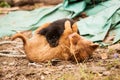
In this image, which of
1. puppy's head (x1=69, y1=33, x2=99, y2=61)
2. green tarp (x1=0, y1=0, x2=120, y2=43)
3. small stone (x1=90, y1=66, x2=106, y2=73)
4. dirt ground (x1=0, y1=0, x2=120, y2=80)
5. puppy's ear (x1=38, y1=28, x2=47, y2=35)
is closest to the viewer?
A: dirt ground (x1=0, y1=0, x2=120, y2=80)

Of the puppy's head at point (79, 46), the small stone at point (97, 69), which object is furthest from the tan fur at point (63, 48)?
the small stone at point (97, 69)

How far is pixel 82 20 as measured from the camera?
6621 millimetres

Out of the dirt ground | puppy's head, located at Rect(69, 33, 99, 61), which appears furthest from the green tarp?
puppy's head, located at Rect(69, 33, 99, 61)

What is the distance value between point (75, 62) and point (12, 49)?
1.39m

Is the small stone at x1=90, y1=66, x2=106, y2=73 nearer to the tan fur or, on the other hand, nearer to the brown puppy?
the tan fur

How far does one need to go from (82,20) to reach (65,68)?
2.27m

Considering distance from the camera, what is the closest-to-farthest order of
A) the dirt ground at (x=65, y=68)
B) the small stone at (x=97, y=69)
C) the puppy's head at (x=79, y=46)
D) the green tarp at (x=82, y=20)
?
the dirt ground at (x=65, y=68), the small stone at (x=97, y=69), the puppy's head at (x=79, y=46), the green tarp at (x=82, y=20)

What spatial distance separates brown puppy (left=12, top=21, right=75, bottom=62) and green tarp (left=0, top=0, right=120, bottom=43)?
1.38 metres

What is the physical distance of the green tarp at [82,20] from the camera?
6289 millimetres

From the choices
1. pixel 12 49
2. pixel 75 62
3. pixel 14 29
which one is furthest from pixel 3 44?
pixel 75 62

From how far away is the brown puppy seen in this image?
466 centimetres

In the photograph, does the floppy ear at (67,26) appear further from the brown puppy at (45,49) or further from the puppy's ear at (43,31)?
the puppy's ear at (43,31)

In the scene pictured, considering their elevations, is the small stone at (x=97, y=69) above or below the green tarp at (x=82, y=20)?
above

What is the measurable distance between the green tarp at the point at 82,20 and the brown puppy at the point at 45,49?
4.53 feet
